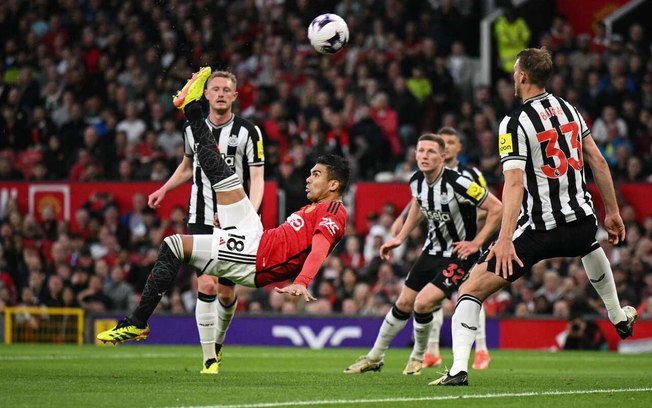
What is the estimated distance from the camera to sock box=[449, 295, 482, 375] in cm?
860

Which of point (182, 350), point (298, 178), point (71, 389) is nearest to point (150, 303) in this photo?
point (71, 389)

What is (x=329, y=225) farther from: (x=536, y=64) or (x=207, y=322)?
(x=207, y=322)

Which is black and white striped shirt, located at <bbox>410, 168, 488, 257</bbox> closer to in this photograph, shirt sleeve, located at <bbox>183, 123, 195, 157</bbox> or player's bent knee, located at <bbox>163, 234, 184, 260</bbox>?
shirt sleeve, located at <bbox>183, 123, 195, 157</bbox>

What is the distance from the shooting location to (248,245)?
28.9 ft

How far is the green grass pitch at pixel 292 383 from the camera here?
7.62 metres

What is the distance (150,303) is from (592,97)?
13654 mm

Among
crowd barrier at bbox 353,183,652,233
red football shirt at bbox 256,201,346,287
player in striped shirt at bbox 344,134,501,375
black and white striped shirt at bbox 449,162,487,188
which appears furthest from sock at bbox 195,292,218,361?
crowd barrier at bbox 353,183,652,233

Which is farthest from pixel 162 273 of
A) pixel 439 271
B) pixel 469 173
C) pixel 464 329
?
pixel 469 173

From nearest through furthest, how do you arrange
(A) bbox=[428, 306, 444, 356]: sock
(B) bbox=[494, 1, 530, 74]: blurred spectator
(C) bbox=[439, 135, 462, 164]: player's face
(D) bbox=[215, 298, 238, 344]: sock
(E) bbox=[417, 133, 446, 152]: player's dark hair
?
(D) bbox=[215, 298, 238, 344]: sock, (E) bbox=[417, 133, 446, 152]: player's dark hair, (C) bbox=[439, 135, 462, 164]: player's face, (A) bbox=[428, 306, 444, 356]: sock, (B) bbox=[494, 1, 530, 74]: blurred spectator

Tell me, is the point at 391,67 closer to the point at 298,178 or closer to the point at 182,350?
the point at 298,178

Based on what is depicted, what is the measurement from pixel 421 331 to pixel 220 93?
3.14 metres

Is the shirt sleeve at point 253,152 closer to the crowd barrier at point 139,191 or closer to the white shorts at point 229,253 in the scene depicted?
the white shorts at point 229,253

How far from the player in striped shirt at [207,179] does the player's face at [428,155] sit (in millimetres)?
1829

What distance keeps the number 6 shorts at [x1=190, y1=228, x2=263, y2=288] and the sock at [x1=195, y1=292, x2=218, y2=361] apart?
5.97ft
